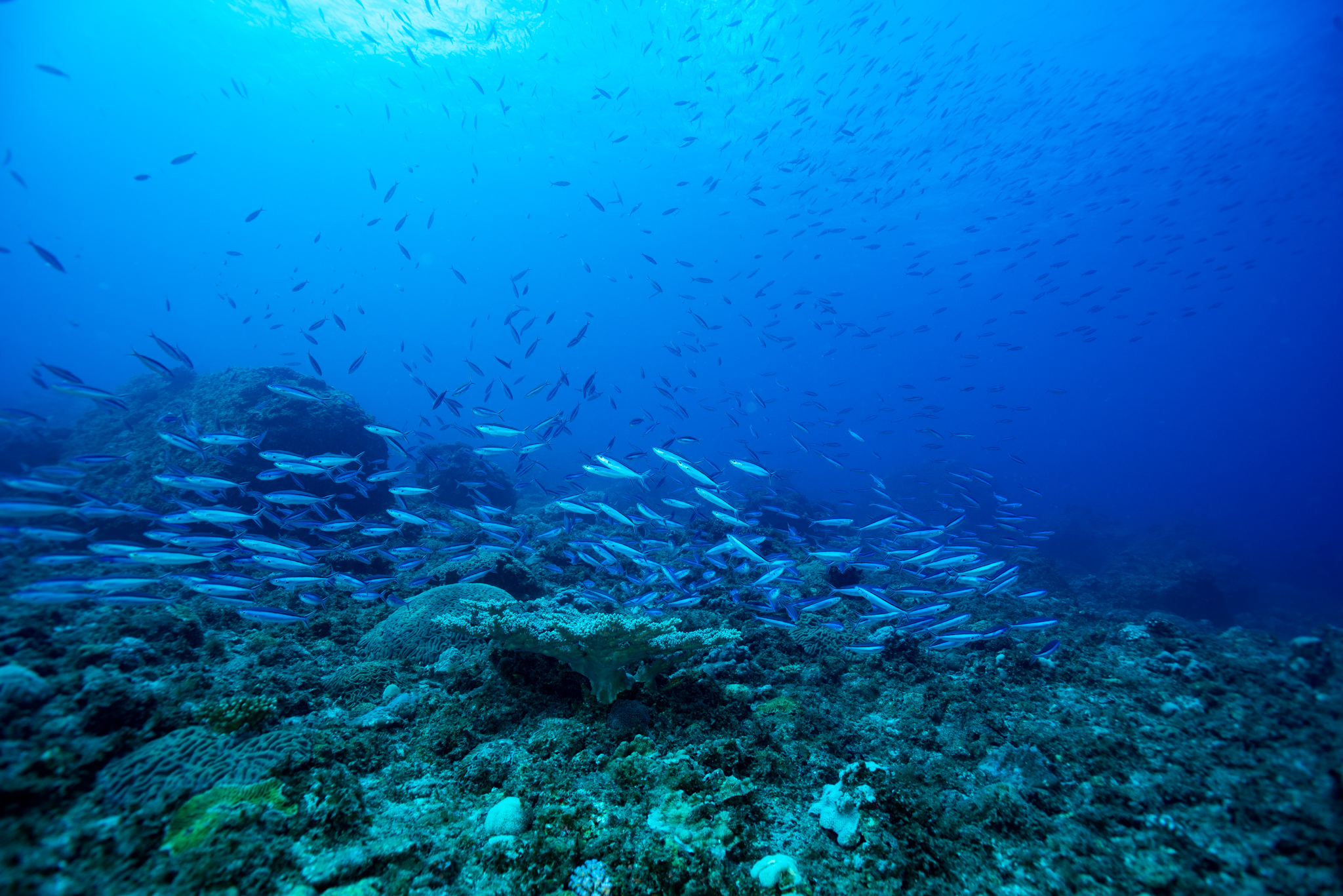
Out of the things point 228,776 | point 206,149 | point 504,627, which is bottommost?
point 228,776

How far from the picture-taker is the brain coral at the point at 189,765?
7.14 feet

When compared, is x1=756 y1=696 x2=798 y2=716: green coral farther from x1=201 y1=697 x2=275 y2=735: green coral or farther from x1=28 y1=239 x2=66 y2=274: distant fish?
x1=28 y1=239 x2=66 y2=274: distant fish

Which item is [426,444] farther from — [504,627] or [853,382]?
[853,382]

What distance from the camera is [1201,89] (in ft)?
108

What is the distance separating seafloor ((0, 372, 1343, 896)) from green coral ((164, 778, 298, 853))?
0.04 ft

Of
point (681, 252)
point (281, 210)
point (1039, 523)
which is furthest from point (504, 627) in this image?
point (281, 210)

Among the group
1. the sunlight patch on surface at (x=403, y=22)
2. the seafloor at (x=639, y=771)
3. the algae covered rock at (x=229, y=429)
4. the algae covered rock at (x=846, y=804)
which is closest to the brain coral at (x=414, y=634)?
the seafloor at (x=639, y=771)

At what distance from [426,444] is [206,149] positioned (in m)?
113

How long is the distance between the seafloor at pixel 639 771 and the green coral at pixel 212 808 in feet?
0.04

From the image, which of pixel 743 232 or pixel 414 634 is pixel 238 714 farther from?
pixel 743 232

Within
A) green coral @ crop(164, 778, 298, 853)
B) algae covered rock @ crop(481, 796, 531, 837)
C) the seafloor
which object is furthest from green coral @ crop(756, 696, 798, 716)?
green coral @ crop(164, 778, 298, 853)

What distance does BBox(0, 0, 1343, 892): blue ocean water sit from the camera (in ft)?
35.9

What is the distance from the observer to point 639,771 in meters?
2.86

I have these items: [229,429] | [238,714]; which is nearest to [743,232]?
[229,429]
